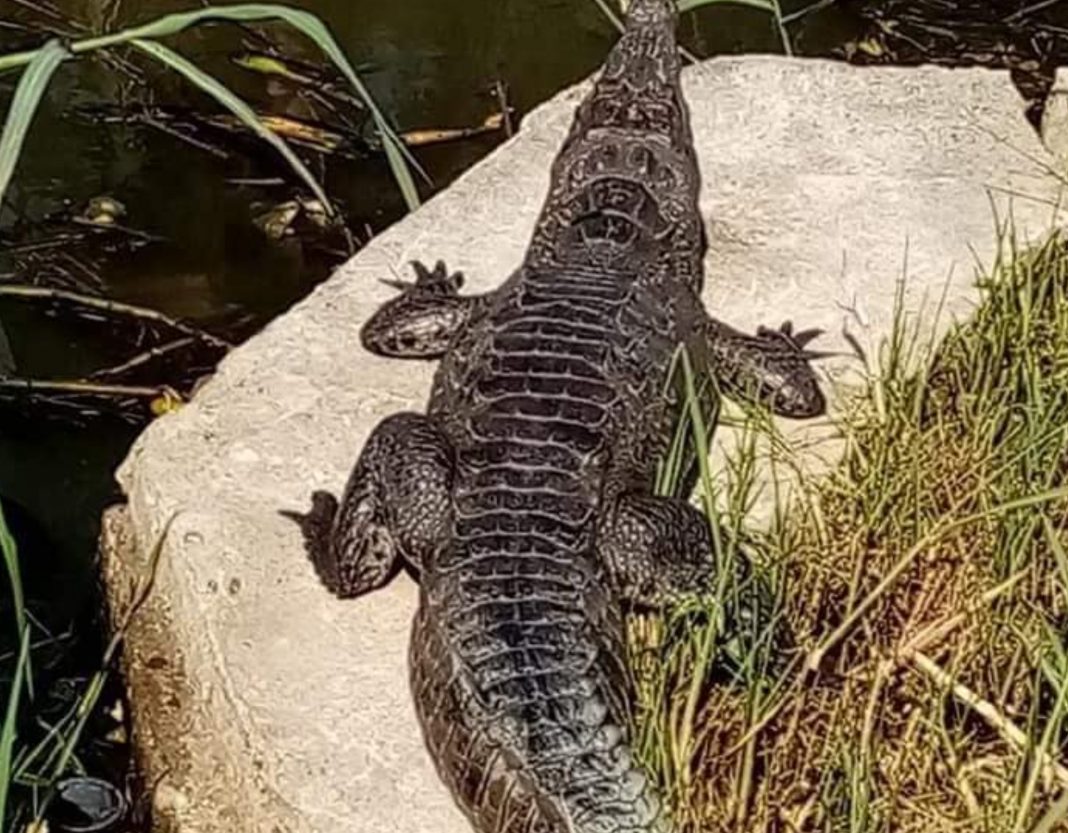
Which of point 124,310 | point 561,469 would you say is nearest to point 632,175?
point 561,469

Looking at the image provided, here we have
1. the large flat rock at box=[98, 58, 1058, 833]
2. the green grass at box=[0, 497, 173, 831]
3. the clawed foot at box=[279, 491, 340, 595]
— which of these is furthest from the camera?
the clawed foot at box=[279, 491, 340, 595]

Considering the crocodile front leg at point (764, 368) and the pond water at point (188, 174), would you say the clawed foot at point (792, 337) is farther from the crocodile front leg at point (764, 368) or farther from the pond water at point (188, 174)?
the pond water at point (188, 174)

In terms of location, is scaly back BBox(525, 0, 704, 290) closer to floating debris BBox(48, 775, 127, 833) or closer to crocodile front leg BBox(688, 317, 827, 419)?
crocodile front leg BBox(688, 317, 827, 419)

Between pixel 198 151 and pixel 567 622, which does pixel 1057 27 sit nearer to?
pixel 198 151

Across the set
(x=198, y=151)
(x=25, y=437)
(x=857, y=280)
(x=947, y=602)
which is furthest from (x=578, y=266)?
(x=198, y=151)

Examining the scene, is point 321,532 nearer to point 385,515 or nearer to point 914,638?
point 385,515

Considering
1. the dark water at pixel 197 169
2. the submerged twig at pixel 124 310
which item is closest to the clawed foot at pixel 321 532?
the dark water at pixel 197 169

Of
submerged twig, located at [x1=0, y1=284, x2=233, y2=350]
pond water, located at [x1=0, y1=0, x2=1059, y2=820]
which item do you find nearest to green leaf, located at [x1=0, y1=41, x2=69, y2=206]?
pond water, located at [x1=0, y1=0, x2=1059, y2=820]
